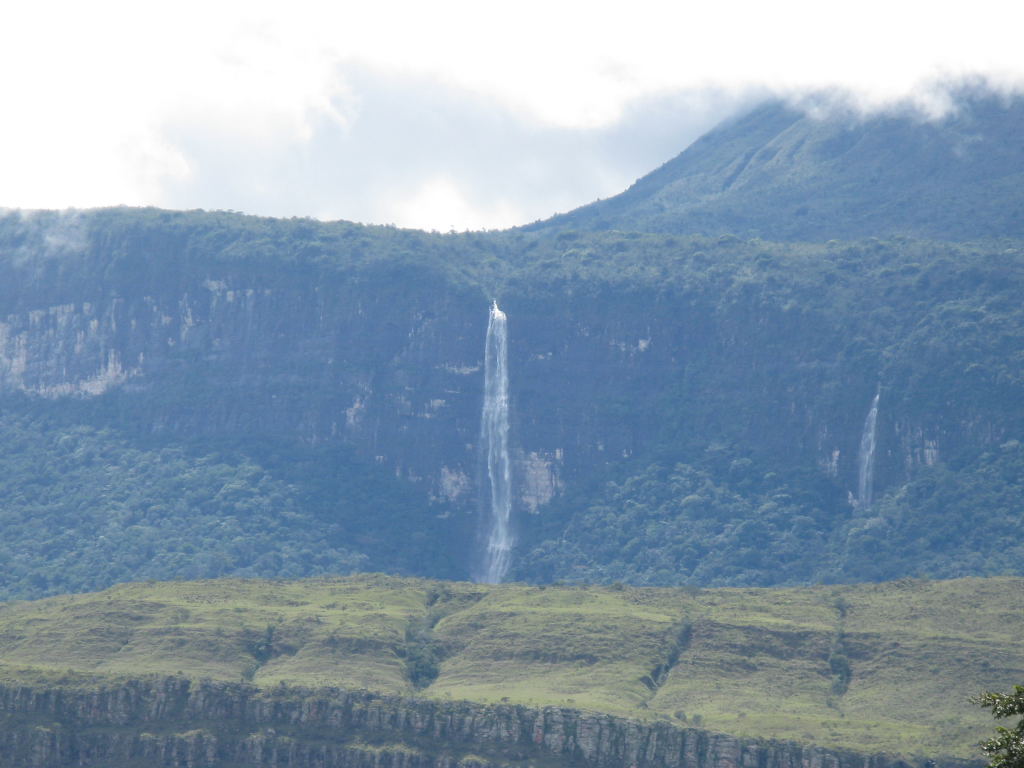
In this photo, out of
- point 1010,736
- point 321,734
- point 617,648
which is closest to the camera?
point 1010,736

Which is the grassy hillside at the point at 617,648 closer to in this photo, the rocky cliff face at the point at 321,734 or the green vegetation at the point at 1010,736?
the rocky cliff face at the point at 321,734

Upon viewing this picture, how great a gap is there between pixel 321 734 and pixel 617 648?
87.0 ft

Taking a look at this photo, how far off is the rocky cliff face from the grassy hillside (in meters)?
3.50

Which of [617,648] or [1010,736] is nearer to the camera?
[1010,736]

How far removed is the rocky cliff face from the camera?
15625cm

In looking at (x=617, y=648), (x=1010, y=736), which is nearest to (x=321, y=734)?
(x=617, y=648)

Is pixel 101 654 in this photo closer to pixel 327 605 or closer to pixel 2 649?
pixel 2 649

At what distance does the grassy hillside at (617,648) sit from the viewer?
166250mm

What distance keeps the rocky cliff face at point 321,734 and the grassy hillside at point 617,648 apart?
3.50 meters

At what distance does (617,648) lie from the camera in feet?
589

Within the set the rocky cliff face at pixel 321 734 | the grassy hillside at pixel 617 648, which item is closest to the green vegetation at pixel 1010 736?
the rocky cliff face at pixel 321 734

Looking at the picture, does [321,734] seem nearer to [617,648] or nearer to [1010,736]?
[617,648]

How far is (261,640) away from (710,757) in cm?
3883

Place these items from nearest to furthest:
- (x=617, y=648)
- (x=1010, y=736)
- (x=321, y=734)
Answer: (x=1010, y=736), (x=321, y=734), (x=617, y=648)
